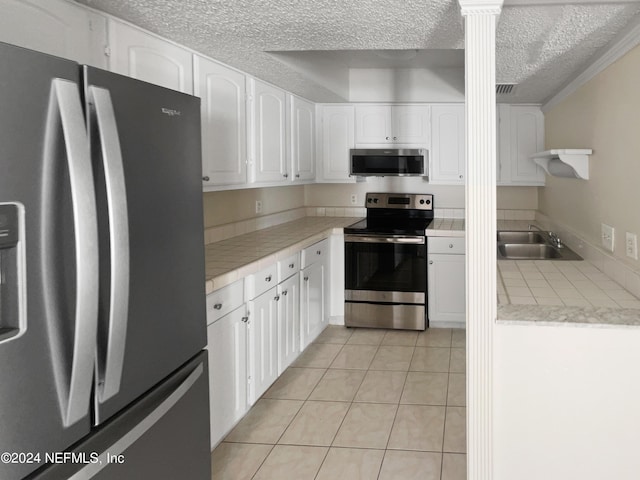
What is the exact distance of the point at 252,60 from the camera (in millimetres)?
3424

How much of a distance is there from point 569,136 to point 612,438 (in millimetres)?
2411

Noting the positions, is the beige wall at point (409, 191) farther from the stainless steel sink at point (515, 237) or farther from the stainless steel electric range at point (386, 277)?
the stainless steel sink at point (515, 237)

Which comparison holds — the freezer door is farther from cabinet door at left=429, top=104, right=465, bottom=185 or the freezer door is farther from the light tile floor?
cabinet door at left=429, top=104, right=465, bottom=185

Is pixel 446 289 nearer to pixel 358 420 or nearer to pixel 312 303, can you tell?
pixel 312 303

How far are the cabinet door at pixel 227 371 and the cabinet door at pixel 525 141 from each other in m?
3.34

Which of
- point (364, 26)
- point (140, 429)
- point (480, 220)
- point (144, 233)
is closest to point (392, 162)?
point (364, 26)

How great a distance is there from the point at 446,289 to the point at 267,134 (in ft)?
6.77

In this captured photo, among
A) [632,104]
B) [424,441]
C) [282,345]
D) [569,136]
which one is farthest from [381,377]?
[632,104]

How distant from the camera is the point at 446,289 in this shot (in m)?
5.20

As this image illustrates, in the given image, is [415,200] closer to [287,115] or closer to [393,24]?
[287,115]

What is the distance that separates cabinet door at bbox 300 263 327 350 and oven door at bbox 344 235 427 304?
32cm

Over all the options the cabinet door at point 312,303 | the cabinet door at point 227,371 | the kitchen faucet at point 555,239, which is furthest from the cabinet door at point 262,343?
the kitchen faucet at point 555,239

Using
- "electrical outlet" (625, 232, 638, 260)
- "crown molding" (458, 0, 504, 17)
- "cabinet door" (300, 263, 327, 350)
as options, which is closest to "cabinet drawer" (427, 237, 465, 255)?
"cabinet door" (300, 263, 327, 350)

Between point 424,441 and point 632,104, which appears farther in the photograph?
point 424,441
